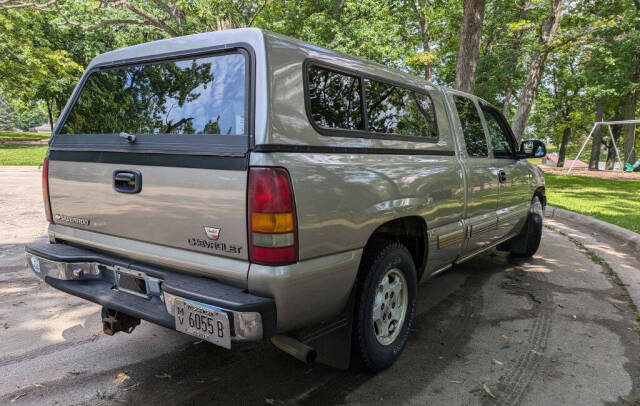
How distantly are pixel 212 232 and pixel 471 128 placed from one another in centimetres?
287

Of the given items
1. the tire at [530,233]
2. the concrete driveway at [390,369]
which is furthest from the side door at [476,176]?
the tire at [530,233]

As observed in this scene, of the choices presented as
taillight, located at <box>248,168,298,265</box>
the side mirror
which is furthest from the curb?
taillight, located at <box>248,168,298,265</box>

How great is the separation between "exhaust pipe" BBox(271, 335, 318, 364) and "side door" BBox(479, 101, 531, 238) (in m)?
2.82

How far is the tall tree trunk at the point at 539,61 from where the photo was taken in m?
14.2

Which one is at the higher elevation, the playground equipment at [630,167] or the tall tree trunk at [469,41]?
the tall tree trunk at [469,41]

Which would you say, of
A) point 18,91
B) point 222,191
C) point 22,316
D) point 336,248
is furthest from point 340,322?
point 18,91

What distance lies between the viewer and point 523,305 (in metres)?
4.30

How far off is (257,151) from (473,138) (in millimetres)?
2654

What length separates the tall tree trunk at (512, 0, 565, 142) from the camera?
14211 millimetres

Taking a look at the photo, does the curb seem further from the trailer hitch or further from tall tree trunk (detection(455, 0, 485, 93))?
the trailer hitch

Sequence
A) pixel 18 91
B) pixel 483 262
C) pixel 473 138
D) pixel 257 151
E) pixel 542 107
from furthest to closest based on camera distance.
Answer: pixel 542 107, pixel 18 91, pixel 483 262, pixel 473 138, pixel 257 151

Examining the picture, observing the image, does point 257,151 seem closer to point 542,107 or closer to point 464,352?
point 464,352

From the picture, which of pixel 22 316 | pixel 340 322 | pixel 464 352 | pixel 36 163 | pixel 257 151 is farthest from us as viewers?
pixel 36 163

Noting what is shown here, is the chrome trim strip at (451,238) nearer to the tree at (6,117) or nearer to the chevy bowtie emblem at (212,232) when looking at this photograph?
the chevy bowtie emblem at (212,232)
